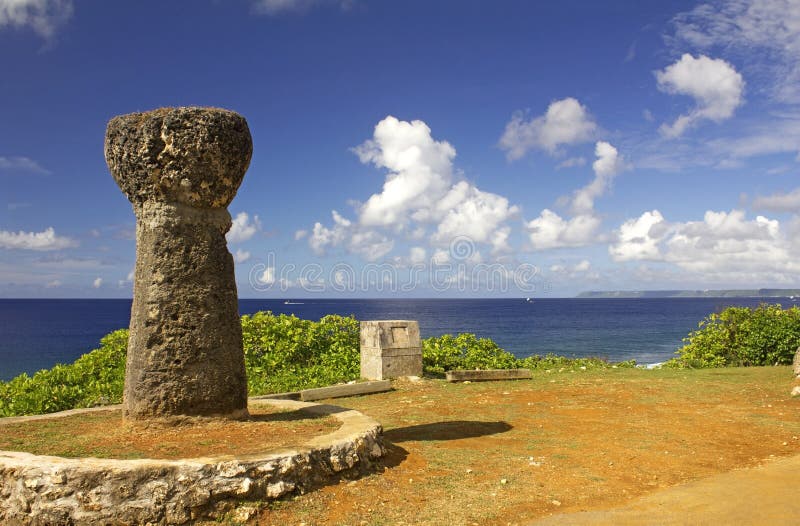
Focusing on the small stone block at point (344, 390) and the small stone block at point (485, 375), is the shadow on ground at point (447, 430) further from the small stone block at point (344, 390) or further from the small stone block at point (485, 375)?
the small stone block at point (485, 375)

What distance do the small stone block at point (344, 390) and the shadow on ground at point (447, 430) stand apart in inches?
127

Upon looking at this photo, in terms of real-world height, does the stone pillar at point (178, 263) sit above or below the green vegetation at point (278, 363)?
above

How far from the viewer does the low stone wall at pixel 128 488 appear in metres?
4.80

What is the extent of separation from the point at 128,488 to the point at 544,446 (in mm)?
4997

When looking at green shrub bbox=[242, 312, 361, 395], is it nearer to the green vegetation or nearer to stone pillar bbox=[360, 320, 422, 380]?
the green vegetation

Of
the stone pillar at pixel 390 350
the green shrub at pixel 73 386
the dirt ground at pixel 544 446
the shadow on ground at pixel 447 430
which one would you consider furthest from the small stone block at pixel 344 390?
the green shrub at pixel 73 386

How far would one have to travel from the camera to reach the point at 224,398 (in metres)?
6.83

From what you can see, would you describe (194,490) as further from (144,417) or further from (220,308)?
(220,308)

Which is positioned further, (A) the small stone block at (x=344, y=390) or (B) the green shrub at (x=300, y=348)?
(B) the green shrub at (x=300, y=348)

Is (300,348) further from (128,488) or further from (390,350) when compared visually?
(128,488)

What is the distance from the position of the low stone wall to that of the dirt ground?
1.14 feet

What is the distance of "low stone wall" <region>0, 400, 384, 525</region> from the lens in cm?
480

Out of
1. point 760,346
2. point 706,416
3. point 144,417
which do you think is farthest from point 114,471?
point 760,346

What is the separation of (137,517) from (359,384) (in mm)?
7801
